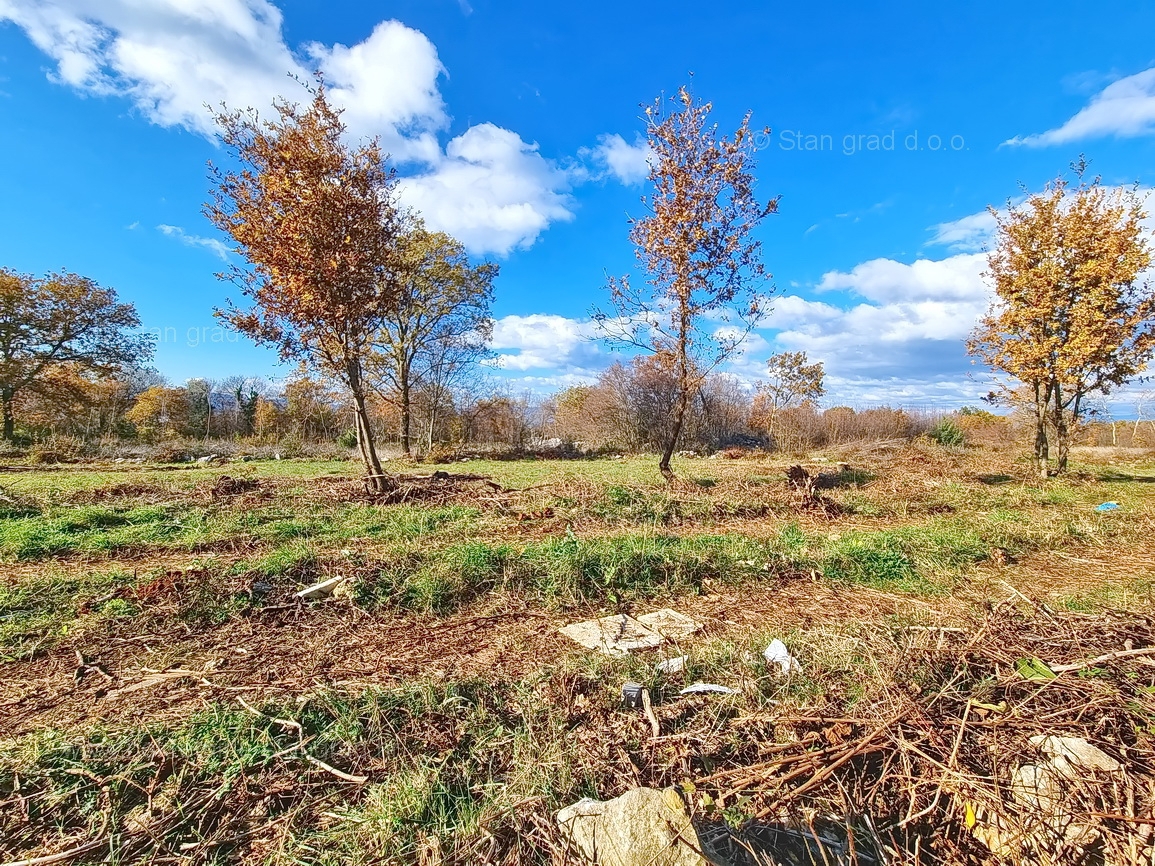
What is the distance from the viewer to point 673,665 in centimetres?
316

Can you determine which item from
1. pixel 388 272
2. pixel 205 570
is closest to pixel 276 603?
pixel 205 570

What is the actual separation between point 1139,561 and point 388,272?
40.7 ft

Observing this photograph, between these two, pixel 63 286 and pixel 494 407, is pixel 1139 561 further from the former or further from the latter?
pixel 63 286

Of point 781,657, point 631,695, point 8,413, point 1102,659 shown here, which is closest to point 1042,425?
point 1102,659

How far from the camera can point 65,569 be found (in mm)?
5109

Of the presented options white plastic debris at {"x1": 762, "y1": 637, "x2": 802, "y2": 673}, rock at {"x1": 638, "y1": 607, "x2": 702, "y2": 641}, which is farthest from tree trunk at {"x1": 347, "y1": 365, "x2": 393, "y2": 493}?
white plastic debris at {"x1": 762, "y1": 637, "x2": 802, "y2": 673}

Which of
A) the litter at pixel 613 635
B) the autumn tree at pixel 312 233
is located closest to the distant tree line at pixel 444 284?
the autumn tree at pixel 312 233

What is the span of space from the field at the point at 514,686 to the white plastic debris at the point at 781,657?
0.29 ft

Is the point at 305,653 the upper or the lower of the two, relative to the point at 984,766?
lower

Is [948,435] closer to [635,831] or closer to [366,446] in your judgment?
[366,446]

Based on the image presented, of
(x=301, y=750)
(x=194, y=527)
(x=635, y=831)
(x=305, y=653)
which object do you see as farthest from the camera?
(x=194, y=527)

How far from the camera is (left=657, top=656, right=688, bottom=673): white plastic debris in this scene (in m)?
3.10

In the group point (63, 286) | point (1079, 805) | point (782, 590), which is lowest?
point (782, 590)

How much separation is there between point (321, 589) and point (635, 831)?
12.1ft
